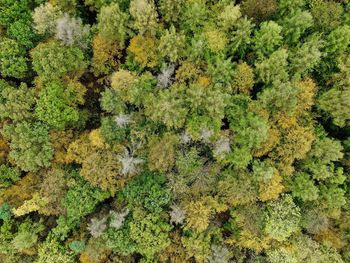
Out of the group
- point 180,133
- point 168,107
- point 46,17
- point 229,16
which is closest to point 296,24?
point 229,16

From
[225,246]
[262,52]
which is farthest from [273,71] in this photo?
[225,246]

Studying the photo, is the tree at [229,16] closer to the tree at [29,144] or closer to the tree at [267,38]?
the tree at [267,38]

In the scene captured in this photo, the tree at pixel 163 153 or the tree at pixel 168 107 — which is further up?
the tree at pixel 168 107

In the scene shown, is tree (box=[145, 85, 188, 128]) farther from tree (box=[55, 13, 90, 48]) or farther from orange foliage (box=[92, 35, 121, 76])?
tree (box=[55, 13, 90, 48])

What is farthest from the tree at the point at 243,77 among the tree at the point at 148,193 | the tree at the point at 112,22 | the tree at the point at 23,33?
the tree at the point at 23,33

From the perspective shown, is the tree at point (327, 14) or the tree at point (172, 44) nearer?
the tree at point (172, 44)

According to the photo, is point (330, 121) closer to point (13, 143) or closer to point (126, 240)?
point (126, 240)
